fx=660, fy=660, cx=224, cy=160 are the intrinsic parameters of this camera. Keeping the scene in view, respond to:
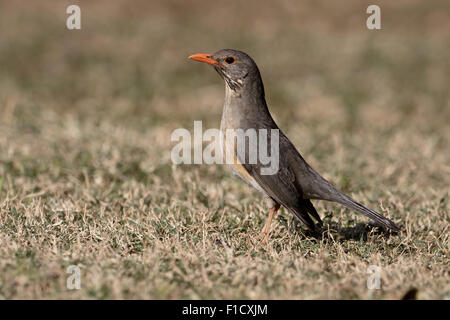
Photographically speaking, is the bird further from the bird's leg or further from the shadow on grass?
the shadow on grass

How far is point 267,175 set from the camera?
5.54 m

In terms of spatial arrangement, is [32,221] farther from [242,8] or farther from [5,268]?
[242,8]

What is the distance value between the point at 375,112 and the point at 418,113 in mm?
791

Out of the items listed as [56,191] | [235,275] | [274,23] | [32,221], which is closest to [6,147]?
[56,191]

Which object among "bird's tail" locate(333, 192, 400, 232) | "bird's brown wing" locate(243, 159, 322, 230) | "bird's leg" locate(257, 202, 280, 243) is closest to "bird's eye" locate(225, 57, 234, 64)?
"bird's brown wing" locate(243, 159, 322, 230)

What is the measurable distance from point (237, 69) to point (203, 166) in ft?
7.84

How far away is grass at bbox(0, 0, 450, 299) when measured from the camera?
4.60 m

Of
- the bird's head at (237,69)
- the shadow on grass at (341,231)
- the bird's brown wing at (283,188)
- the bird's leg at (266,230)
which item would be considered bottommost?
the shadow on grass at (341,231)

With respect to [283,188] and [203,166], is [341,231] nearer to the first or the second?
[283,188]

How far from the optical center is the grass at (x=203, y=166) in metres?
4.60

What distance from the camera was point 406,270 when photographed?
4.80 metres

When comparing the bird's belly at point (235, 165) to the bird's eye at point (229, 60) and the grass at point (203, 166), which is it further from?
the bird's eye at point (229, 60)

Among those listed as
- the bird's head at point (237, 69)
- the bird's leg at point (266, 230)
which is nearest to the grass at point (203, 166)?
the bird's leg at point (266, 230)

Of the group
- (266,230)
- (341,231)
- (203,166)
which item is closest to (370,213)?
(341,231)
